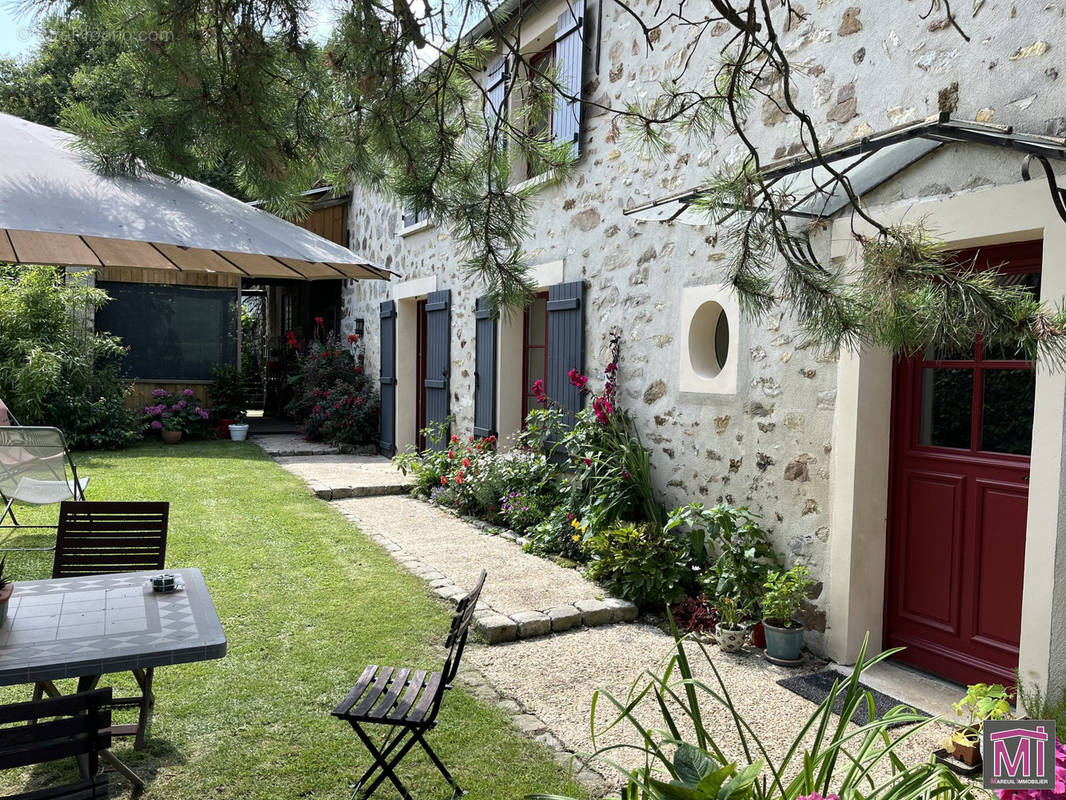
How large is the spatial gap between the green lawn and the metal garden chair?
18.5 inches

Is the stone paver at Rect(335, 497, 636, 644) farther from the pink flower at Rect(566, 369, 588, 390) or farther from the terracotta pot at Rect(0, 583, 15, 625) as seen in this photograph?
the terracotta pot at Rect(0, 583, 15, 625)

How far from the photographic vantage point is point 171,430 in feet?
37.0

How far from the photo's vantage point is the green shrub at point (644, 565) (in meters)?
4.57

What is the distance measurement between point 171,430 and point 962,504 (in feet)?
34.6

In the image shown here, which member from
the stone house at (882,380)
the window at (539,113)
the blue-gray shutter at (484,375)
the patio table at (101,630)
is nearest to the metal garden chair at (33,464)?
the patio table at (101,630)

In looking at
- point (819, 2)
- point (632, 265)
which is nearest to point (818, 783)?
point (819, 2)

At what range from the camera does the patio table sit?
2223mm

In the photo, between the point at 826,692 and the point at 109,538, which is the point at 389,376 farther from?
the point at 826,692

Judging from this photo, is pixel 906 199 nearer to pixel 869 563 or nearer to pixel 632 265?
pixel 869 563

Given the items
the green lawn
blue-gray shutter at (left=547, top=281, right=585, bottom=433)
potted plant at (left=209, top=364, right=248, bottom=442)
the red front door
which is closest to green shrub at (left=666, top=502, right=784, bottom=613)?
the red front door

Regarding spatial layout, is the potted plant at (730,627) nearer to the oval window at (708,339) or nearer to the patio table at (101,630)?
the oval window at (708,339)

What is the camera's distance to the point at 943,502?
3666 millimetres
